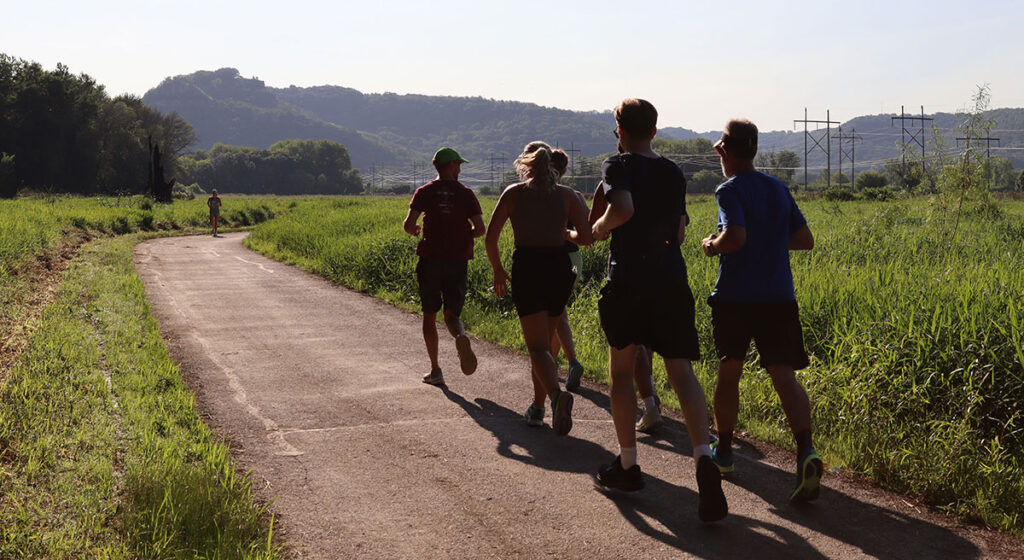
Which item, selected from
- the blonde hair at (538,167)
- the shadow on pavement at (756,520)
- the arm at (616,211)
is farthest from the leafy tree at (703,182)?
the arm at (616,211)

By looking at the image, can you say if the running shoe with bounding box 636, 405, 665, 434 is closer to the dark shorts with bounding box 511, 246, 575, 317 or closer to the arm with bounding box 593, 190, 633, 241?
the dark shorts with bounding box 511, 246, 575, 317

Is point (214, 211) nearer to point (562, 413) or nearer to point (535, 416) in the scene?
point (535, 416)

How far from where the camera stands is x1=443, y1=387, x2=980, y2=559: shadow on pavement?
4004 mm

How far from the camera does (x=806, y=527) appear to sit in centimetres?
428

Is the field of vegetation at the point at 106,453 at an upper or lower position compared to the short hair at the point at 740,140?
lower

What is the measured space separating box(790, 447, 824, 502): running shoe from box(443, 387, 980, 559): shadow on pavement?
10 centimetres

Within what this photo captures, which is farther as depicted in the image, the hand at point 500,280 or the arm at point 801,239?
the hand at point 500,280

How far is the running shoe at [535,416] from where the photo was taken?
6.18 metres

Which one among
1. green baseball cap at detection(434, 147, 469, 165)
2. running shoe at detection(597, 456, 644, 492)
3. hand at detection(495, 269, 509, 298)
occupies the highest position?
green baseball cap at detection(434, 147, 469, 165)

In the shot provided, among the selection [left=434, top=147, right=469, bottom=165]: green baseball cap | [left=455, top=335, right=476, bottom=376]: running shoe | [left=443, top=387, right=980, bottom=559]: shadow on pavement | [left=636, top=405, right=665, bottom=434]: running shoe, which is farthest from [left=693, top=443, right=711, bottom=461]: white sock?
[left=434, top=147, right=469, bottom=165]: green baseball cap

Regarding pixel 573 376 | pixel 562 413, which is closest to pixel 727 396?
pixel 562 413

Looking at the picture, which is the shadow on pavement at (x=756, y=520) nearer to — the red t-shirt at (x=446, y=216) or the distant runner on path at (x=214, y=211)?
the red t-shirt at (x=446, y=216)

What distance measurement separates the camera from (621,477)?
4.68m

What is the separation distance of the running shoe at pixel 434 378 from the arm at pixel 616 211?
363 cm
